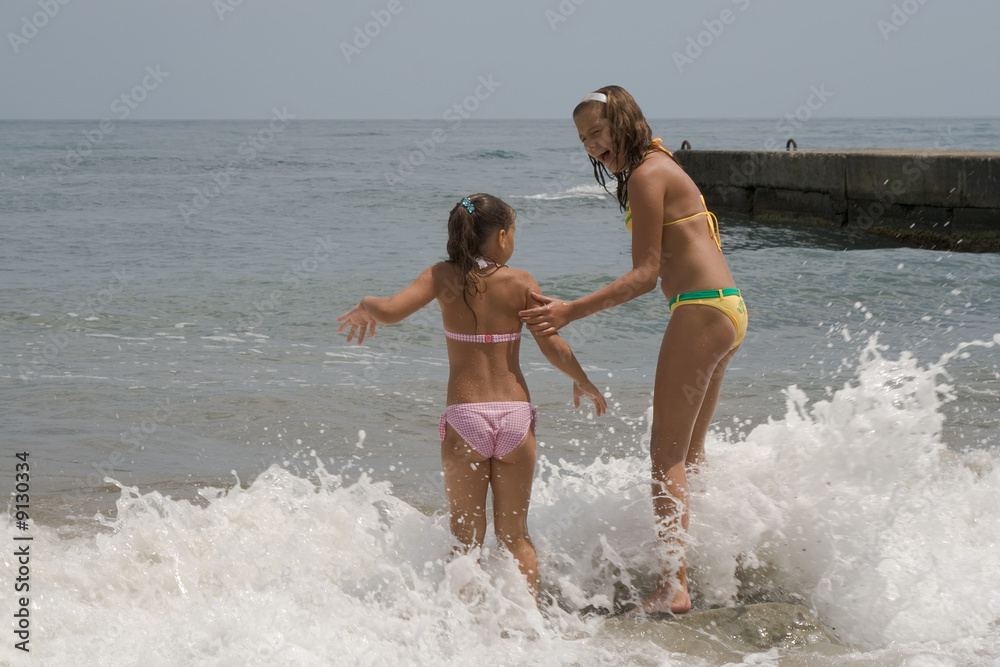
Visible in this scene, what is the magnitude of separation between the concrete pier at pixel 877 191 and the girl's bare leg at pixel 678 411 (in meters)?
10.4

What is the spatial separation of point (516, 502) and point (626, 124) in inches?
54.1

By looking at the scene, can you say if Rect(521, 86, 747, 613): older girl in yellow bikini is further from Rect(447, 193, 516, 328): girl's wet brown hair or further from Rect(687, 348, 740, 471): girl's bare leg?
Rect(447, 193, 516, 328): girl's wet brown hair

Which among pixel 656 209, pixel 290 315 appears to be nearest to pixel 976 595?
pixel 656 209

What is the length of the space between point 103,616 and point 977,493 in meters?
3.49

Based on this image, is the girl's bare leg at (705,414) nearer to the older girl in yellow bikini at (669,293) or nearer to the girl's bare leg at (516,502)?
the older girl in yellow bikini at (669,293)

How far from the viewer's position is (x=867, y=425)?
3.87m

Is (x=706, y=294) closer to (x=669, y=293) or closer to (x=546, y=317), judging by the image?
(x=669, y=293)

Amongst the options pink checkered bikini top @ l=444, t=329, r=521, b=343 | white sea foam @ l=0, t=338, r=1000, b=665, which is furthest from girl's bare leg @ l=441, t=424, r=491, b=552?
pink checkered bikini top @ l=444, t=329, r=521, b=343

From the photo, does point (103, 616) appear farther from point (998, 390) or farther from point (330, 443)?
point (998, 390)

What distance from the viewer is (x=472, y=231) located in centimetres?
318

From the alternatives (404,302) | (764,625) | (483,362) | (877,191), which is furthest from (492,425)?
(877,191)

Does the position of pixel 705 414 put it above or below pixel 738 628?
above

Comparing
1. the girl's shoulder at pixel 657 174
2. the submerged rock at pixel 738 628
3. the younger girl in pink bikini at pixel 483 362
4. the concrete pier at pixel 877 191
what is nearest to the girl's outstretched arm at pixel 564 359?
the younger girl in pink bikini at pixel 483 362

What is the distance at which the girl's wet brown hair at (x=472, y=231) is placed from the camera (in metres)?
3.17
